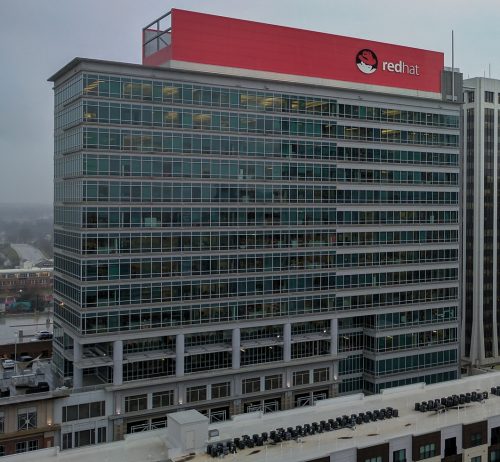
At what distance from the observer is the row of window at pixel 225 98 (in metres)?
68.4

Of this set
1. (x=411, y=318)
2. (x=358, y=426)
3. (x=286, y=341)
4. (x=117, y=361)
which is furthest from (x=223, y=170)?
(x=411, y=318)

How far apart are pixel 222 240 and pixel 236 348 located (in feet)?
41.4

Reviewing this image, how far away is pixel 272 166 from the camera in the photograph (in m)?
77.8

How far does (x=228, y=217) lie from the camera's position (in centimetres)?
7525

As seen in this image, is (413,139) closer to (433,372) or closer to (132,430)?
(433,372)

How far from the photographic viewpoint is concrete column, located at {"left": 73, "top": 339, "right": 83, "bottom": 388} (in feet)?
224

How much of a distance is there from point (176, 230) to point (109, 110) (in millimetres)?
14748

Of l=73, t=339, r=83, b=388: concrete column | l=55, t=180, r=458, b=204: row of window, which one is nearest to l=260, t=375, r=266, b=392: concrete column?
l=55, t=180, r=458, b=204: row of window

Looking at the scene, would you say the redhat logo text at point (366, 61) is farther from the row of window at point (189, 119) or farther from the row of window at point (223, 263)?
the row of window at point (223, 263)

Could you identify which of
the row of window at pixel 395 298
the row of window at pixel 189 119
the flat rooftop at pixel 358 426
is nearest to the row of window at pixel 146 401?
the flat rooftop at pixel 358 426

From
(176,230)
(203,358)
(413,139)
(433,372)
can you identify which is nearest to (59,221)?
(176,230)

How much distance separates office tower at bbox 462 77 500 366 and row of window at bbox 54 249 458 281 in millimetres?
25840

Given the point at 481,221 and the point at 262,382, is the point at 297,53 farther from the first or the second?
the point at 481,221

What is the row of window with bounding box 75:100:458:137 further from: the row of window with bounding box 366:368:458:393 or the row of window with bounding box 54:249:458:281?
the row of window with bounding box 366:368:458:393
